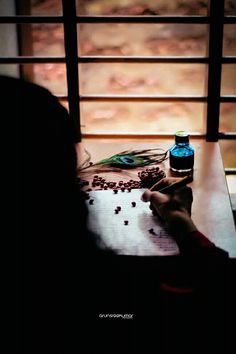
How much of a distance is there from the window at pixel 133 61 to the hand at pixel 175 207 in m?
0.92

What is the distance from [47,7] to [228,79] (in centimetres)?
100

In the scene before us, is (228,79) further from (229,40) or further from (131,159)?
(131,159)

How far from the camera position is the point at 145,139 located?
3.09 metres

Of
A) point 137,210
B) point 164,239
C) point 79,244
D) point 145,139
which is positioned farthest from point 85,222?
point 145,139

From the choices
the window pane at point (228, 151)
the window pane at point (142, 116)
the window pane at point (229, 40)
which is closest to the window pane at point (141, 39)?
the window pane at point (229, 40)

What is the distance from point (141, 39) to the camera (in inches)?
118

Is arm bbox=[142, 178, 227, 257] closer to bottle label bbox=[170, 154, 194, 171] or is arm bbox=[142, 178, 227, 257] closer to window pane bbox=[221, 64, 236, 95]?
bottle label bbox=[170, 154, 194, 171]

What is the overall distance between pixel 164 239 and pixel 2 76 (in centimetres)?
104

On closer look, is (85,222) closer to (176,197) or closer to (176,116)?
(176,197)

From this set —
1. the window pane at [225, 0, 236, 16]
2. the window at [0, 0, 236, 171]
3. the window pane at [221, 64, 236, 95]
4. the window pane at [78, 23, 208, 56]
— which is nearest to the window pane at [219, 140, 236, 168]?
the window at [0, 0, 236, 171]

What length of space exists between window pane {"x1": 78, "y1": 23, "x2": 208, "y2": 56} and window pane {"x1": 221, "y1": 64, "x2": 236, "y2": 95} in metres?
0.15

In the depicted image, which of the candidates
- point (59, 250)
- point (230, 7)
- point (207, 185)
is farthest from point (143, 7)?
point (59, 250)

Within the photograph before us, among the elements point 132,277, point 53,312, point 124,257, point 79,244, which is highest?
point 79,244

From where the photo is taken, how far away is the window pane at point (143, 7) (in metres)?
2.88
